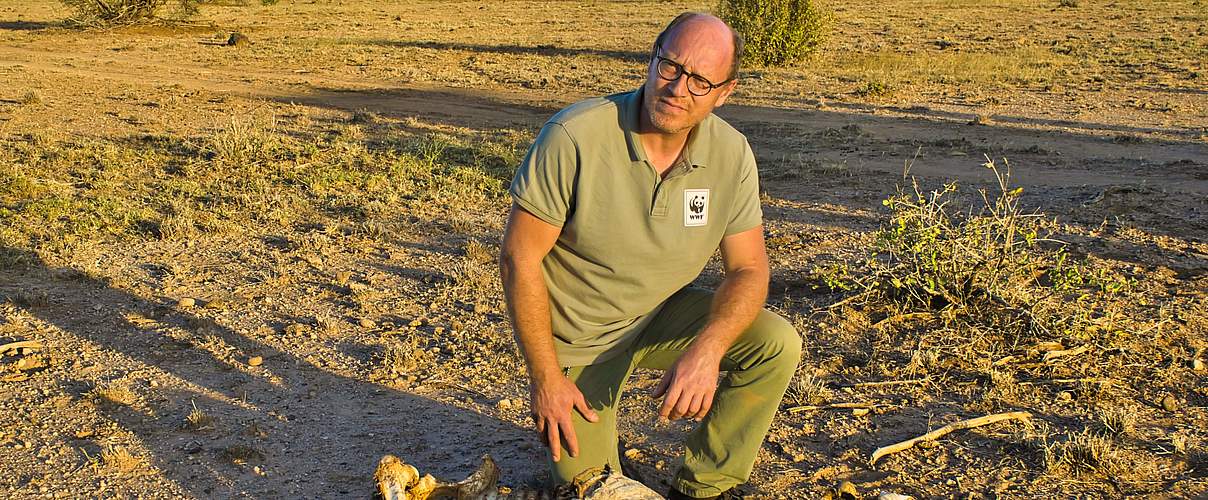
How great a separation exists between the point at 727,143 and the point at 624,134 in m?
0.32

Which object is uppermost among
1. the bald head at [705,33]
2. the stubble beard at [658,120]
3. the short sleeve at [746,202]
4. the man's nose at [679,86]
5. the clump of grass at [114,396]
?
the bald head at [705,33]

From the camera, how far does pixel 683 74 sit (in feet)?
8.52

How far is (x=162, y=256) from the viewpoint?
19.3 feet

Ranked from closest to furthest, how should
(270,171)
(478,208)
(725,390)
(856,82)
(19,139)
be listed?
1. (725,390)
2. (478,208)
3. (270,171)
4. (19,139)
5. (856,82)

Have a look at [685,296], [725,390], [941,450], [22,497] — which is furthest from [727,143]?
[22,497]

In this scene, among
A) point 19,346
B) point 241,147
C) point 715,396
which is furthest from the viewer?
point 241,147

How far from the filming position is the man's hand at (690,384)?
8.66 feet

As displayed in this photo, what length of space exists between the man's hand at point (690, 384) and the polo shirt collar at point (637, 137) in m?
0.51

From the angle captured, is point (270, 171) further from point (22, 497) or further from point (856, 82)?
point (856, 82)

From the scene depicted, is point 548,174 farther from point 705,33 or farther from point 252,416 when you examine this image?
point 252,416

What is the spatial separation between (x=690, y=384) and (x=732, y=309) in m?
0.27

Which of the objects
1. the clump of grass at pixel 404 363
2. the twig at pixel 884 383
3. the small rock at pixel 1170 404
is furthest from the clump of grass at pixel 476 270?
the small rock at pixel 1170 404

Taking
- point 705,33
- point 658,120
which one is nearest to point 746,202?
point 658,120

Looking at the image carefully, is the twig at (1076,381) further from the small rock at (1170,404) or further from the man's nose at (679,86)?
the man's nose at (679,86)
